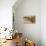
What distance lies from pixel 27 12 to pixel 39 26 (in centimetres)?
83

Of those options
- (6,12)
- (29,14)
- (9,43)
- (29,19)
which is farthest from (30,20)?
(9,43)

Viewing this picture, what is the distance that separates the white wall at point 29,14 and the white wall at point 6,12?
0.87 m

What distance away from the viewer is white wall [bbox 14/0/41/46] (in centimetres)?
486

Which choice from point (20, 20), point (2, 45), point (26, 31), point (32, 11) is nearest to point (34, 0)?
point (32, 11)

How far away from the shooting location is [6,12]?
400 cm

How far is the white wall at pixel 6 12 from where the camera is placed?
3977mm

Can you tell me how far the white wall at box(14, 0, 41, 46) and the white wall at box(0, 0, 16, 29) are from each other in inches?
34.4

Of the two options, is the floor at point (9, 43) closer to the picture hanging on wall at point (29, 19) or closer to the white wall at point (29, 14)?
the white wall at point (29, 14)

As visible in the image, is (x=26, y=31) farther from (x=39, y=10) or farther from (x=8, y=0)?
(x=8, y=0)

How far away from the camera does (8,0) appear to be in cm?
398

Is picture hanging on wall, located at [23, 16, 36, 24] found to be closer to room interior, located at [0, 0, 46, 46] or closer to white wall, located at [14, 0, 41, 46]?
room interior, located at [0, 0, 46, 46]

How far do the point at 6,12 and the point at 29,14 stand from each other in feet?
4.13

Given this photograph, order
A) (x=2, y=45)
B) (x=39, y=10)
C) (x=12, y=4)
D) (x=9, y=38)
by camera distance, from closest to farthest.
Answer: (x=2, y=45) < (x=9, y=38) < (x=12, y=4) < (x=39, y=10)

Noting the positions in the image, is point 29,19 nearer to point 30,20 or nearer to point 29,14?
point 30,20
